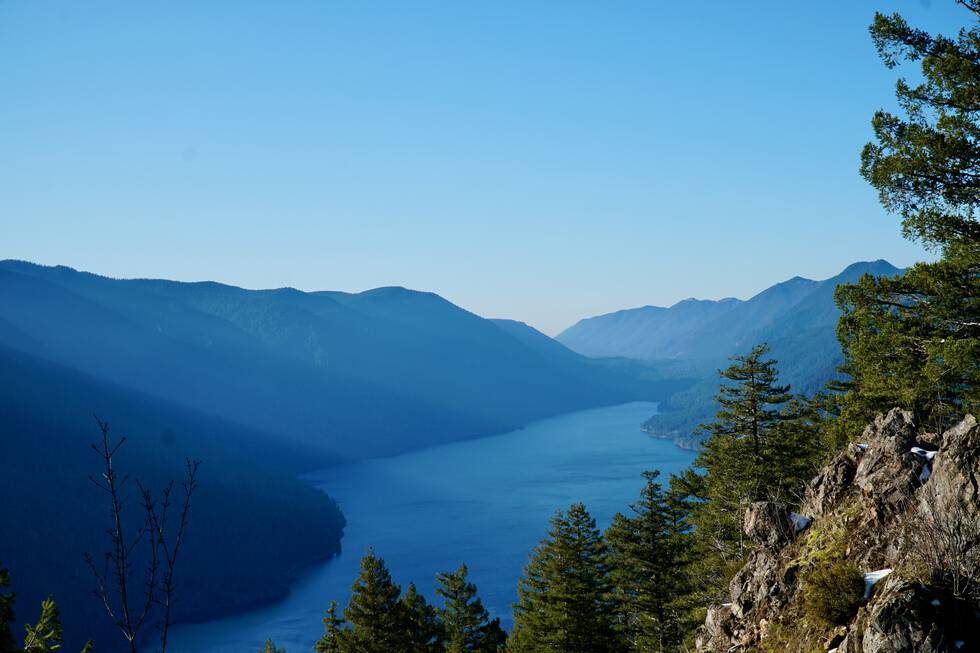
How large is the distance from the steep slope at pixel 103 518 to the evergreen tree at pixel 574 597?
4420 inches

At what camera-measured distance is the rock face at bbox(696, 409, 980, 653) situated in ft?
28.9

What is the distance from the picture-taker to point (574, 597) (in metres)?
26.6

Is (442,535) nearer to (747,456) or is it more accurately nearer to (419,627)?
(419,627)

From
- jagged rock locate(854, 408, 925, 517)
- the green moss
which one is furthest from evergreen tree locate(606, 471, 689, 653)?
the green moss

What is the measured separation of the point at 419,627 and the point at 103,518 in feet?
500

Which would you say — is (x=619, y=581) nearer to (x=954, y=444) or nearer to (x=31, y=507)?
(x=954, y=444)

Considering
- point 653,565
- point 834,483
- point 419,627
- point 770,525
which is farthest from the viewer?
point 419,627

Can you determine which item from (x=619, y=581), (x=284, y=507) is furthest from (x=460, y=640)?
(x=284, y=507)

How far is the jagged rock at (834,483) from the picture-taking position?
1305 centimetres

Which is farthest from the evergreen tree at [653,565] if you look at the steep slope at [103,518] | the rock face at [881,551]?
the steep slope at [103,518]

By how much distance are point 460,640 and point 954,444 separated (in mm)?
27381

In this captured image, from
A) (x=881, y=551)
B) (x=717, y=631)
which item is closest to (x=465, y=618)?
(x=717, y=631)

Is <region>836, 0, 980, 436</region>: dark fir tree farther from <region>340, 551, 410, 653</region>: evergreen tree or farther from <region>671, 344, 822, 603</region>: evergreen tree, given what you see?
<region>340, 551, 410, 653</region>: evergreen tree

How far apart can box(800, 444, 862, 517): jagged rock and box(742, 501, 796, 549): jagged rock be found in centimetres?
60
